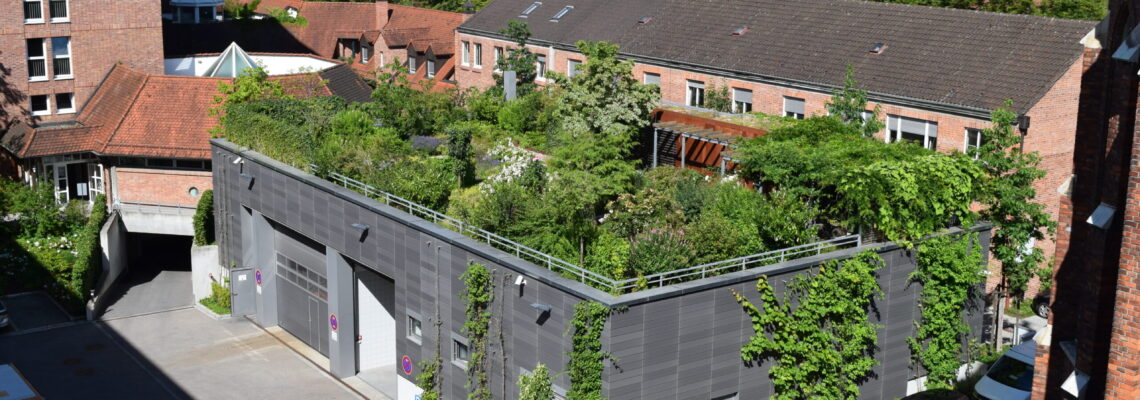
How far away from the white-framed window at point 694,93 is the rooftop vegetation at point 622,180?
8.75 meters

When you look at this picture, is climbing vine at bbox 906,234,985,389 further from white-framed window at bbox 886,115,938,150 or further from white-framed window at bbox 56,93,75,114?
white-framed window at bbox 56,93,75,114

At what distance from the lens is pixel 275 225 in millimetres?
32812

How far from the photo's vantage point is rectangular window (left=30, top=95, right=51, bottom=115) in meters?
41.3

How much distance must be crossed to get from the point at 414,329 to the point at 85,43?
892 inches

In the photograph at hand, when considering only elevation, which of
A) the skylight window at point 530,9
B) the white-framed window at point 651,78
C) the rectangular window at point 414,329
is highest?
the skylight window at point 530,9

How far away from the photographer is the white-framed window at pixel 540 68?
49744 mm

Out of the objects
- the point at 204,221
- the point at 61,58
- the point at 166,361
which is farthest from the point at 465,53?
the point at 166,361

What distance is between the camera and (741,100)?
39125 mm

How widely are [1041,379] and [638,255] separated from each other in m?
6.86

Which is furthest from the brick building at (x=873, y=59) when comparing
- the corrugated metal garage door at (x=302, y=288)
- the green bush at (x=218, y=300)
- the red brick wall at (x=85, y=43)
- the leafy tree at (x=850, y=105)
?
the red brick wall at (x=85, y=43)

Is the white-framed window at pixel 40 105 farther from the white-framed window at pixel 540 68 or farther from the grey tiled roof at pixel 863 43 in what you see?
the grey tiled roof at pixel 863 43

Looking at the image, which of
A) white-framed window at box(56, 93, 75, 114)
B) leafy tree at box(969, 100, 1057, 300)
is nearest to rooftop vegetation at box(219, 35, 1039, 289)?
leafy tree at box(969, 100, 1057, 300)

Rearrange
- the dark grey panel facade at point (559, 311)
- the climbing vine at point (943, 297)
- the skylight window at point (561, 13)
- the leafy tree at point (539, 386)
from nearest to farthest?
the dark grey panel facade at point (559, 311)
the leafy tree at point (539, 386)
the climbing vine at point (943, 297)
the skylight window at point (561, 13)

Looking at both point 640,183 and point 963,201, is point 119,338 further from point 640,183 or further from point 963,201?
point 963,201
